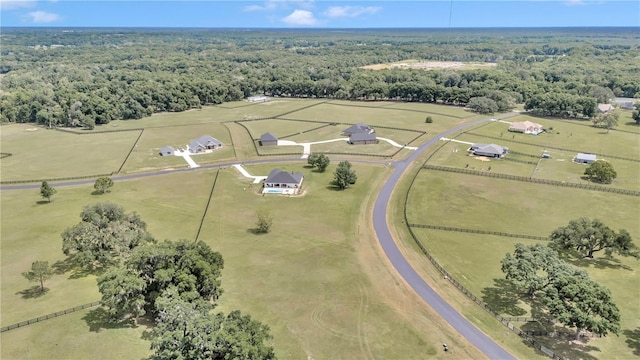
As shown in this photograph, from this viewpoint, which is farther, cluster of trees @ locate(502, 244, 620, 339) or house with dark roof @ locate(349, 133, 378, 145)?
house with dark roof @ locate(349, 133, 378, 145)

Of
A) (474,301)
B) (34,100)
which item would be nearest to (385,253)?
(474,301)

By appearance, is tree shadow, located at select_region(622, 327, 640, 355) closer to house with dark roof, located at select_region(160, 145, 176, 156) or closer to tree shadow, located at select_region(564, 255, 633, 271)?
tree shadow, located at select_region(564, 255, 633, 271)

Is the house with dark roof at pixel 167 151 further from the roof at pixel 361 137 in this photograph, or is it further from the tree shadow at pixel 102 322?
the tree shadow at pixel 102 322

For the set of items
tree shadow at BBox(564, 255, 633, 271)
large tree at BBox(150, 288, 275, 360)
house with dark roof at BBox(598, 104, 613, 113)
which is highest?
house with dark roof at BBox(598, 104, 613, 113)

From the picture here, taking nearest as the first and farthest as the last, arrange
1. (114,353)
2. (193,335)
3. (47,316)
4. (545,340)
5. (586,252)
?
(193,335) → (114,353) → (545,340) → (47,316) → (586,252)

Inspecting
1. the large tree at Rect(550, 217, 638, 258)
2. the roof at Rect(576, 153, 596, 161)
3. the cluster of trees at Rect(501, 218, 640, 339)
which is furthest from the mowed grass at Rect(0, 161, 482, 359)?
the roof at Rect(576, 153, 596, 161)

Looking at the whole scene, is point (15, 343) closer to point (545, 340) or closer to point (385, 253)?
point (385, 253)
